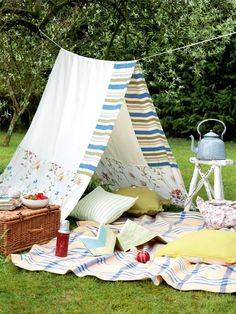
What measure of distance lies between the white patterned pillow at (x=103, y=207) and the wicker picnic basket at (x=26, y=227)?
0.60 meters

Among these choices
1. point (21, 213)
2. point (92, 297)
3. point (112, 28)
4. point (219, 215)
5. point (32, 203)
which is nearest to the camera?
point (92, 297)

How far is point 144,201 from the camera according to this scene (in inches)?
195

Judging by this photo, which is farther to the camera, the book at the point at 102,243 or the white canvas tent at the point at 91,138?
the white canvas tent at the point at 91,138

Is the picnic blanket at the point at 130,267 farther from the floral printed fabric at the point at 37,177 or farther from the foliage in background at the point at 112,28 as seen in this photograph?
the foliage in background at the point at 112,28

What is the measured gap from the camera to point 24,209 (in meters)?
3.88

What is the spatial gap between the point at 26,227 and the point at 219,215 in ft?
4.81

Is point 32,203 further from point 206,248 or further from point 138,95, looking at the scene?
point 138,95

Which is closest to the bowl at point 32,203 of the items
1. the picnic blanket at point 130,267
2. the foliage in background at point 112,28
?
the picnic blanket at point 130,267

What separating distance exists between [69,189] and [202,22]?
7.99 ft

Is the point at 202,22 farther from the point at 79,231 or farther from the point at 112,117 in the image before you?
the point at 79,231

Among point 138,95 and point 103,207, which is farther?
point 138,95

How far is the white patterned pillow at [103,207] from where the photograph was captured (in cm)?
458

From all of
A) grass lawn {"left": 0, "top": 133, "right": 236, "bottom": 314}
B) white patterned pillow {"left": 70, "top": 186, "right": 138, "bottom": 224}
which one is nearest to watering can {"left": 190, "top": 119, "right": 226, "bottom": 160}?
white patterned pillow {"left": 70, "top": 186, "right": 138, "bottom": 224}

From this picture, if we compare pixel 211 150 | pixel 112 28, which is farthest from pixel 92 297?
pixel 112 28
